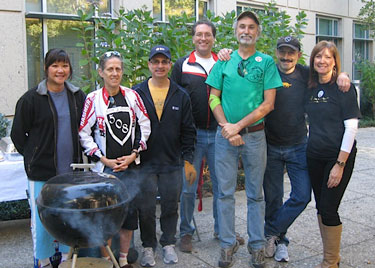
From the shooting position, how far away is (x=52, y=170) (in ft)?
11.1

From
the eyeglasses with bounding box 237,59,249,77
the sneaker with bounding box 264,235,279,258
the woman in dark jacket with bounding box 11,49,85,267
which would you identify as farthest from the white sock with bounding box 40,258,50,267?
the eyeglasses with bounding box 237,59,249,77

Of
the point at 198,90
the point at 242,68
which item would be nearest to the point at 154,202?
the point at 198,90

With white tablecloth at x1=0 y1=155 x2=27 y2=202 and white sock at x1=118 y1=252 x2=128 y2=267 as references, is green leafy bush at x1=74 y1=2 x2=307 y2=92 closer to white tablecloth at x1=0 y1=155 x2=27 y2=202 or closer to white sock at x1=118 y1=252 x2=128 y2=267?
white tablecloth at x1=0 y1=155 x2=27 y2=202

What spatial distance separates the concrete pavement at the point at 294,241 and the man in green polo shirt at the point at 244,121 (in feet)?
1.18

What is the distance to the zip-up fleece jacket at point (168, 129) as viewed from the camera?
3795 mm

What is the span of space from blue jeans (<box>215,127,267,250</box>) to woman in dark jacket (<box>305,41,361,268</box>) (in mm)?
425

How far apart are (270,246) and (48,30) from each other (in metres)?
5.66

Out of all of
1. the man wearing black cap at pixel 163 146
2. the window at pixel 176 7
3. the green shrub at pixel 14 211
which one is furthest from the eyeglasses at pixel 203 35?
the window at pixel 176 7

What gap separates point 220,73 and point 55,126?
1.42 meters

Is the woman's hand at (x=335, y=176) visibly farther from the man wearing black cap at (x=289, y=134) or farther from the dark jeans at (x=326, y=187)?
the man wearing black cap at (x=289, y=134)

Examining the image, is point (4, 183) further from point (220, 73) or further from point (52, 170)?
point (220, 73)

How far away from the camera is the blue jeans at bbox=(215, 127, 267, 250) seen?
145 inches

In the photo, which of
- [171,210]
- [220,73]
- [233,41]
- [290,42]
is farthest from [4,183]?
[233,41]

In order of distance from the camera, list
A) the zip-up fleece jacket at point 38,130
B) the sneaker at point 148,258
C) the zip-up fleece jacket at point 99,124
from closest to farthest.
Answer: the zip-up fleece jacket at point 38,130
the zip-up fleece jacket at point 99,124
the sneaker at point 148,258
